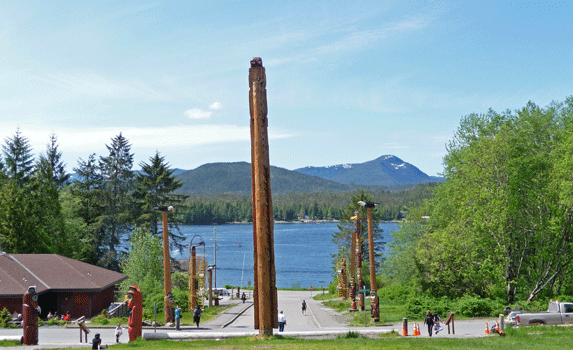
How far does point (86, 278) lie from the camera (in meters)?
38.2

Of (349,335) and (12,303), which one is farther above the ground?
(349,335)

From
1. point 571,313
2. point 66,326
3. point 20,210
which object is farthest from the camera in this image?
point 20,210

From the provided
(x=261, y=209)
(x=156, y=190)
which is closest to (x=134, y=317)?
(x=261, y=209)

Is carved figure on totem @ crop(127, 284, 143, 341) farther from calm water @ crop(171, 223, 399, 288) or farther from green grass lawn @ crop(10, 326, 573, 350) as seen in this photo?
calm water @ crop(171, 223, 399, 288)

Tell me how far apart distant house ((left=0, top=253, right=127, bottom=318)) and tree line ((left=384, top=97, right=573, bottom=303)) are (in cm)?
2605

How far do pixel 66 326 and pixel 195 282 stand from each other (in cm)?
1235

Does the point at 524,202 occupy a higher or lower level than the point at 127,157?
lower

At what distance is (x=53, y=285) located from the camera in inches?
1411

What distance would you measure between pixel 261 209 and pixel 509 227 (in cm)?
2666

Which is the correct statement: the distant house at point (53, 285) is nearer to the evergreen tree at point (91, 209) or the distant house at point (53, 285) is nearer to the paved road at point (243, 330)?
the paved road at point (243, 330)

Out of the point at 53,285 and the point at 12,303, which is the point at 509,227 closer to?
the point at 53,285

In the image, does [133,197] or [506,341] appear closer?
[506,341]

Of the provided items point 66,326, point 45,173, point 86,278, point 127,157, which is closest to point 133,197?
point 127,157

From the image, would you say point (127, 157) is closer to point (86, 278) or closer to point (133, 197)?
point (133, 197)
